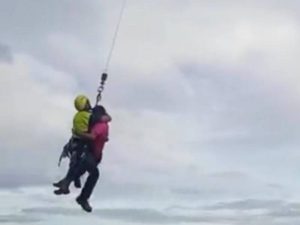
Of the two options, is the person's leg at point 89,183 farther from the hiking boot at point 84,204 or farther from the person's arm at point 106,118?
the person's arm at point 106,118

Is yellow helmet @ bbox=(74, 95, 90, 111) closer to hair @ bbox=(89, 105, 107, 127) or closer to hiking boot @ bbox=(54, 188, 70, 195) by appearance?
hair @ bbox=(89, 105, 107, 127)

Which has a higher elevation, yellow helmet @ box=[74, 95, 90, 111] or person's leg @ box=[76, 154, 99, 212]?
yellow helmet @ box=[74, 95, 90, 111]

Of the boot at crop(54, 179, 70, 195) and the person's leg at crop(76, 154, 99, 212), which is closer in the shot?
the boot at crop(54, 179, 70, 195)

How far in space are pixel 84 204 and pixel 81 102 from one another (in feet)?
11.5

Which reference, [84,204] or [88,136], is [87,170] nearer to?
[84,204]

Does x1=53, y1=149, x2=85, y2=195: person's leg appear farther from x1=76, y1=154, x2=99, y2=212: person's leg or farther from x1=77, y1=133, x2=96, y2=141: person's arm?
x1=77, y1=133, x2=96, y2=141: person's arm

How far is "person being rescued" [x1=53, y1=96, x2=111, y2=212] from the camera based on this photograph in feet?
74.2

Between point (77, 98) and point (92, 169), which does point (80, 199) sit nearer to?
point (92, 169)

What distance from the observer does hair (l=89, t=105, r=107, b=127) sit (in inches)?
888

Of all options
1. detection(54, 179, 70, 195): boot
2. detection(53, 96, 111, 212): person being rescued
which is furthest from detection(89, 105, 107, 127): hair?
detection(54, 179, 70, 195): boot

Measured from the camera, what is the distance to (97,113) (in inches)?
890

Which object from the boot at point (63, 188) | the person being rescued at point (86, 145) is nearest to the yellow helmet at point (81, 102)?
the person being rescued at point (86, 145)

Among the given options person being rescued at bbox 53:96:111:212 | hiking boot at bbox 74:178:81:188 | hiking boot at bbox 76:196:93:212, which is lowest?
hiking boot at bbox 76:196:93:212

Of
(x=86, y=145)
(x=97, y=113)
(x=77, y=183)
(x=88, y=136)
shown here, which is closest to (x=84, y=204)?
(x=77, y=183)
